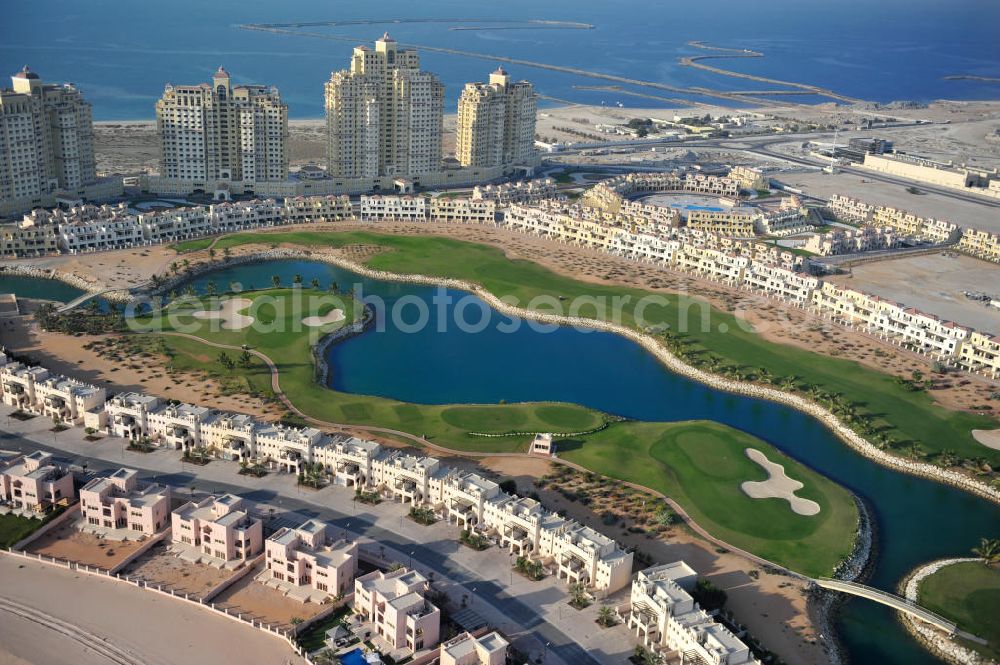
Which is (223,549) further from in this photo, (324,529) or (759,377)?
(759,377)

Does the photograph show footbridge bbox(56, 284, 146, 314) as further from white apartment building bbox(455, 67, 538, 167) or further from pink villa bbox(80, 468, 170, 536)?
white apartment building bbox(455, 67, 538, 167)

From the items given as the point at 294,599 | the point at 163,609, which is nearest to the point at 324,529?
the point at 294,599

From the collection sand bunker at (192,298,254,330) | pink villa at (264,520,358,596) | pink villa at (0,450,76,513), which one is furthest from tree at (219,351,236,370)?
pink villa at (264,520,358,596)

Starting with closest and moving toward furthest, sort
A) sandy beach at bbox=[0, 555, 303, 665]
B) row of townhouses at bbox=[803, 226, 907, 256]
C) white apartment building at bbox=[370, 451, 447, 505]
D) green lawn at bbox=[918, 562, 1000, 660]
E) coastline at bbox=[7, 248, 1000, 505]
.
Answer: sandy beach at bbox=[0, 555, 303, 665] < green lawn at bbox=[918, 562, 1000, 660] < white apartment building at bbox=[370, 451, 447, 505] < coastline at bbox=[7, 248, 1000, 505] < row of townhouses at bbox=[803, 226, 907, 256]

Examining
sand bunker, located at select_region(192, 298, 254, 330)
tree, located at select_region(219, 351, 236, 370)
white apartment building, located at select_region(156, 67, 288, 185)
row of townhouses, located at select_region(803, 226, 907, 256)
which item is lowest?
tree, located at select_region(219, 351, 236, 370)

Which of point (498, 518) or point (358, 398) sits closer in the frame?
point (498, 518)

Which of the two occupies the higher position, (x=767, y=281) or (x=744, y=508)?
(x=767, y=281)
